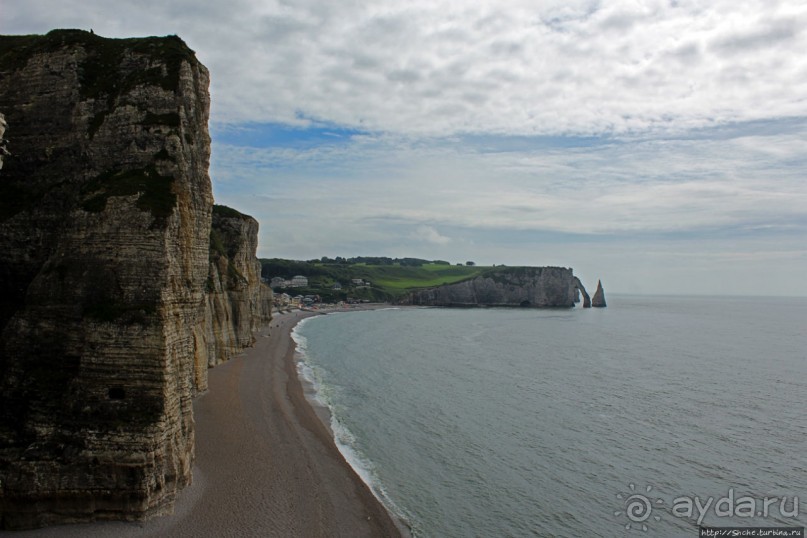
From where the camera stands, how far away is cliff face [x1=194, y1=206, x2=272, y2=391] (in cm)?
4525

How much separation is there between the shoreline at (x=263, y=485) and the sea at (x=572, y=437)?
1.65 metres

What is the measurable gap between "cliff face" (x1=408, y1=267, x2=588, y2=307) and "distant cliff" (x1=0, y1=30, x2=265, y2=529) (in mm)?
173266

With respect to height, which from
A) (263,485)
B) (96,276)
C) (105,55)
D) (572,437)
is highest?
(105,55)

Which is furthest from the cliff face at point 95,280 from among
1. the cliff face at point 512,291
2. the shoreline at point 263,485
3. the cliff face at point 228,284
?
the cliff face at point 512,291

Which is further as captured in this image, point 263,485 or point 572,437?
point 572,437

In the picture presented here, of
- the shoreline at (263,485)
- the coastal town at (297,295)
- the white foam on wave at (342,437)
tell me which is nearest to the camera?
the shoreline at (263,485)

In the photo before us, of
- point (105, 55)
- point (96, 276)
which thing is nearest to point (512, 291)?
point (105, 55)

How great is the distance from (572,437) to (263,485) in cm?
1999

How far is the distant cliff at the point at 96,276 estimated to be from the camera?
17328 millimetres

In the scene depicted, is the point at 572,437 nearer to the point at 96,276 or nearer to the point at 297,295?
the point at 96,276

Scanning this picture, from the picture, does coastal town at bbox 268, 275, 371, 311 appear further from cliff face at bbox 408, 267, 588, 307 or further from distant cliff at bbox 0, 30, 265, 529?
distant cliff at bbox 0, 30, 265, 529

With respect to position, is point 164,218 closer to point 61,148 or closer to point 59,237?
point 59,237

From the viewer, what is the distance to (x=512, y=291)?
194625 mm

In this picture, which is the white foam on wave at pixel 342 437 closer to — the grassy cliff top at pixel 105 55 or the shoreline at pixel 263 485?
the shoreline at pixel 263 485
